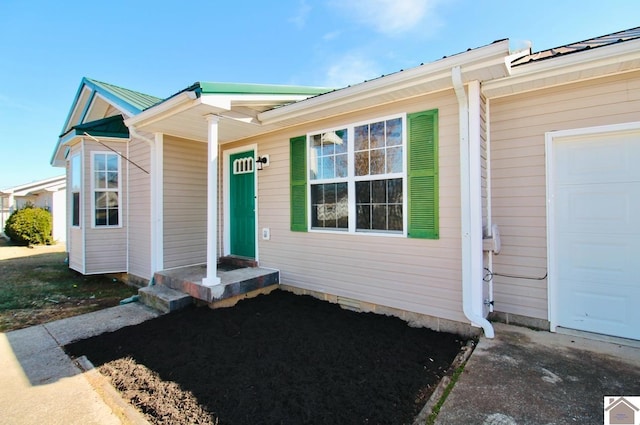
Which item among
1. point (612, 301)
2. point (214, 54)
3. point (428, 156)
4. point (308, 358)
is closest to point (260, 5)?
point (214, 54)

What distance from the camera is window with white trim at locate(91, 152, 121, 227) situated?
5875mm

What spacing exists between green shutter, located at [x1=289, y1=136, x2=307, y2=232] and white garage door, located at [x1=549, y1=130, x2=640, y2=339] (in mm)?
2973

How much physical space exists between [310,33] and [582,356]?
8209 mm

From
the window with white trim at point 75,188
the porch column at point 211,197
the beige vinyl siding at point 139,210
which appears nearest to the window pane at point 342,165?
the porch column at point 211,197

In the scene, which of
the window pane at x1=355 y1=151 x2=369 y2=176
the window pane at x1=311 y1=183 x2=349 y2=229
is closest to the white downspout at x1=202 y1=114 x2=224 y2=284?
the window pane at x1=311 y1=183 x2=349 y2=229

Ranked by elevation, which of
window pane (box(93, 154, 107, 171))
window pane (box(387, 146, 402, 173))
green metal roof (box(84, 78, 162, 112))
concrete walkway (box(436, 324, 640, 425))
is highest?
green metal roof (box(84, 78, 162, 112))

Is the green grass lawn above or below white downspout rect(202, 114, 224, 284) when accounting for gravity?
below

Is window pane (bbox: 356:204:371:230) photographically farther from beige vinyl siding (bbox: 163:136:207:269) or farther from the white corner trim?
the white corner trim

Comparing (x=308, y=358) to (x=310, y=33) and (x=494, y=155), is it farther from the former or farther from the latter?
(x=310, y=33)

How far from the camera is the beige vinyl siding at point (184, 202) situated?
521cm

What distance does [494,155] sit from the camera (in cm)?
331

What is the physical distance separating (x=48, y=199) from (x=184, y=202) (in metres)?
16.0

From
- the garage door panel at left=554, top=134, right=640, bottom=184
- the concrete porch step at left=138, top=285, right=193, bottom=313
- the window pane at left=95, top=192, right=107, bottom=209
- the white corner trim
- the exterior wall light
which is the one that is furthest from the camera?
the window pane at left=95, top=192, right=107, bottom=209

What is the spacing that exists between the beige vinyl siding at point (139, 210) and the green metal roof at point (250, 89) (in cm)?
225
